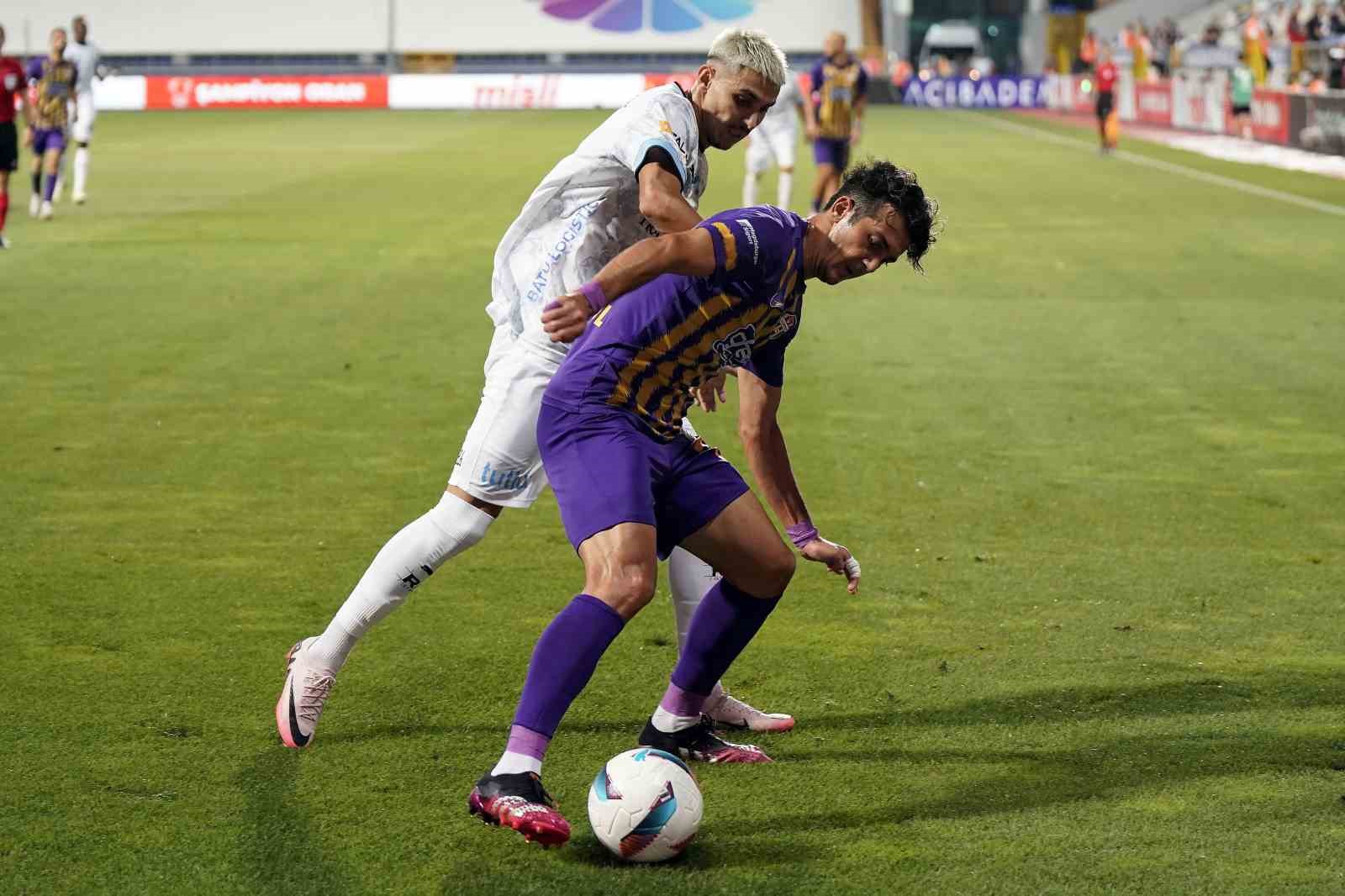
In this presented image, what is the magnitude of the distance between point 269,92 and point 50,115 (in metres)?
37.8

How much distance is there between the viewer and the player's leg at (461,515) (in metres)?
5.16

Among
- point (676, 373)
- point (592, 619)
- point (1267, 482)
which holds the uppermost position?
point (676, 373)

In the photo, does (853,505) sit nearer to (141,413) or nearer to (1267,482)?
(1267,482)

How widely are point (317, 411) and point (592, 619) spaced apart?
21.3 ft

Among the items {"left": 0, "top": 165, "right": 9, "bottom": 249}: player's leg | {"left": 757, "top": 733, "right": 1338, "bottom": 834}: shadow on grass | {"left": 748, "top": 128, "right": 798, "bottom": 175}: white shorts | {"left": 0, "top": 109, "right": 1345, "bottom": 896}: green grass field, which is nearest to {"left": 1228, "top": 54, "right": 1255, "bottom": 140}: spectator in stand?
{"left": 748, "top": 128, "right": 798, "bottom": 175}: white shorts

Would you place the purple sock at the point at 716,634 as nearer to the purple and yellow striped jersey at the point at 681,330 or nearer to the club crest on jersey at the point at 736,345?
the purple and yellow striped jersey at the point at 681,330

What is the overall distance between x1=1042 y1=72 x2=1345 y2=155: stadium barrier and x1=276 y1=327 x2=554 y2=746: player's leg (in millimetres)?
30056

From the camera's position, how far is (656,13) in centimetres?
7169

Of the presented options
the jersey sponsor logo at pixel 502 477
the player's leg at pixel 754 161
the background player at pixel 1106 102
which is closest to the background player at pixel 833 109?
the player's leg at pixel 754 161

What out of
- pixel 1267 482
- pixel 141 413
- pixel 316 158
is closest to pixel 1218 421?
pixel 1267 482

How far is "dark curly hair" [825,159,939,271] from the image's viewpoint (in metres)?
4.76

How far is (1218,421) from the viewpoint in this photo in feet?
Result: 35.0

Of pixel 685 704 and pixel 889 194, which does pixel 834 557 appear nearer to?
pixel 685 704

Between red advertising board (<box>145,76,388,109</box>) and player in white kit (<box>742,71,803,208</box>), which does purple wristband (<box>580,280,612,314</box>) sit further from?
red advertising board (<box>145,76,388,109</box>)
